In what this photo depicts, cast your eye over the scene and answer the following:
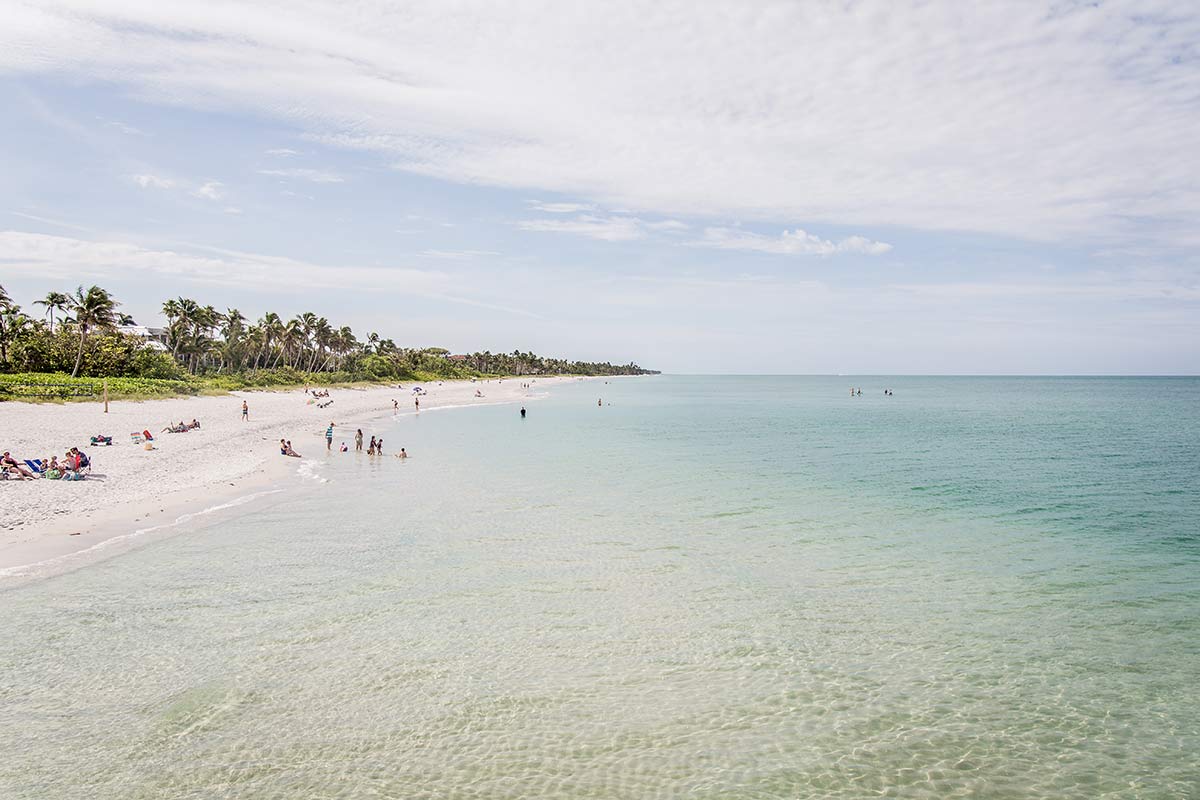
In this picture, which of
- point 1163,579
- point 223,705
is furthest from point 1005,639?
point 223,705

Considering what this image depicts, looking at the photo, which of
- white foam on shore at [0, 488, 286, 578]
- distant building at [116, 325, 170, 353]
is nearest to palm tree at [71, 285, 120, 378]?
distant building at [116, 325, 170, 353]

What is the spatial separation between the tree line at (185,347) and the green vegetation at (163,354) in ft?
0.43

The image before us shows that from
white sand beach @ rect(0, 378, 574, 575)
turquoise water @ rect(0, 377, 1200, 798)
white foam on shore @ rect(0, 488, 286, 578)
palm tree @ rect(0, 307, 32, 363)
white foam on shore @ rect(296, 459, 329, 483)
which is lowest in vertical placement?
turquoise water @ rect(0, 377, 1200, 798)

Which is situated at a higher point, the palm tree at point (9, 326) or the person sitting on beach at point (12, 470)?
the palm tree at point (9, 326)

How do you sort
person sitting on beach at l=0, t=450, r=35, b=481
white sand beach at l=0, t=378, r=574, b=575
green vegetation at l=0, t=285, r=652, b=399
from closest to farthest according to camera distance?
white sand beach at l=0, t=378, r=574, b=575 → person sitting on beach at l=0, t=450, r=35, b=481 → green vegetation at l=0, t=285, r=652, b=399

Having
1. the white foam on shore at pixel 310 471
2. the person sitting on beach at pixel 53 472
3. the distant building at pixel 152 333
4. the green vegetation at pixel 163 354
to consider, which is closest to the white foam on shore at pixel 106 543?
the white foam on shore at pixel 310 471

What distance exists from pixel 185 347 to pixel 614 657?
392ft

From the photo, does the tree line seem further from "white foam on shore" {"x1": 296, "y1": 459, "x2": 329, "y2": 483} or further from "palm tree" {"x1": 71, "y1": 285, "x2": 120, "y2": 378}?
"white foam on shore" {"x1": 296, "y1": 459, "x2": 329, "y2": 483}

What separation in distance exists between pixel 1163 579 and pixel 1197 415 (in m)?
103

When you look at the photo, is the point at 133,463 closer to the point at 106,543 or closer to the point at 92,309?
the point at 106,543

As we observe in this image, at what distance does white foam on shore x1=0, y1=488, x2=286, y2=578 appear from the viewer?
16.1 meters

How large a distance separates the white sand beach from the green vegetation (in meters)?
5.64

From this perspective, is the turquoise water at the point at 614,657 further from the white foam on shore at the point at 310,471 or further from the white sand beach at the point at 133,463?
the white foam on shore at the point at 310,471

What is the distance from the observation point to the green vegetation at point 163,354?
68.0 metres
